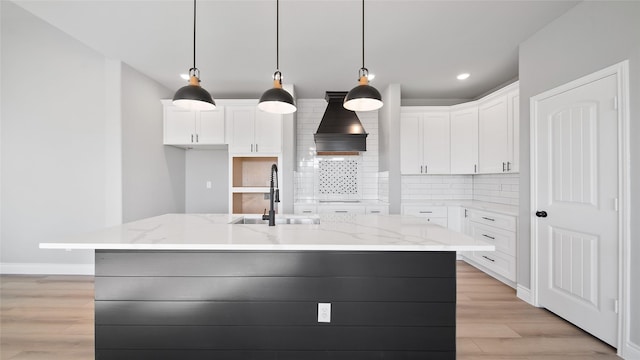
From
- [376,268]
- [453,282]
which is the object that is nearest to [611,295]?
[453,282]

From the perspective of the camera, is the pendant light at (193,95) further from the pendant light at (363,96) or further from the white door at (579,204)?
the white door at (579,204)

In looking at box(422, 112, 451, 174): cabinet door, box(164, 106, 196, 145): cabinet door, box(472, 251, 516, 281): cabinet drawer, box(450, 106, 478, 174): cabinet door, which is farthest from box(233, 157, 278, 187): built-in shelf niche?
box(472, 251, 516, 281): cabinet drawer

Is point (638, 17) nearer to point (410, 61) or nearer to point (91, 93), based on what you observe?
point (410, 61)

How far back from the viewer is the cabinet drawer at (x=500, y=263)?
324cm

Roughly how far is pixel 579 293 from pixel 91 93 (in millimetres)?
5616

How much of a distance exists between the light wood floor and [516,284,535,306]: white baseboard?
0.21 feet

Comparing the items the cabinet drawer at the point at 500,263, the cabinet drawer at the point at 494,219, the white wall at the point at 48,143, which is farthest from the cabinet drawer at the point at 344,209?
the white wall at the point at 48,143

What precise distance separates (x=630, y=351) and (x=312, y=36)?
3.52 metres

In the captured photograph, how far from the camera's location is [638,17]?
6.26 feet

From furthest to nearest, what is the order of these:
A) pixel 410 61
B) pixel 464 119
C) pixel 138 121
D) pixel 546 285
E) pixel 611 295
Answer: pixel 464 119, pixel 138 121, pixel 410 61, pixel 546 285, pixel 611 295

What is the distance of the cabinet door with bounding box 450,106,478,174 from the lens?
432cm

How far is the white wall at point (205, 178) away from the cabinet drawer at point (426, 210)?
3.03 metres

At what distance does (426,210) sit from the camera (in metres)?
4.36

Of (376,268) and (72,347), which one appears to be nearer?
(376,268)
